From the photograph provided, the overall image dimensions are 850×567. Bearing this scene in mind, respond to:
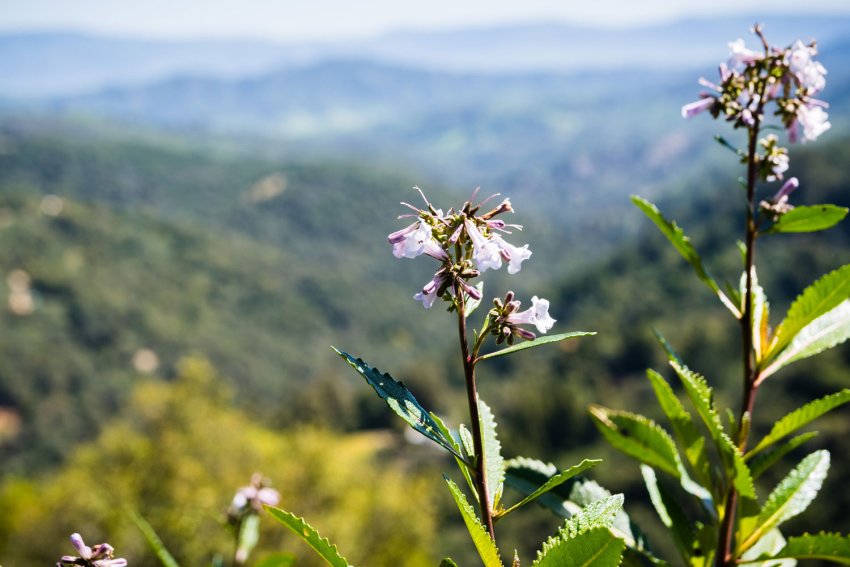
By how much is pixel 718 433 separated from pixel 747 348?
0.31m

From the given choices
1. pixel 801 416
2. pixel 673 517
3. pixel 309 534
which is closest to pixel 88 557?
pixel 309 534

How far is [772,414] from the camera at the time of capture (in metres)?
46.9

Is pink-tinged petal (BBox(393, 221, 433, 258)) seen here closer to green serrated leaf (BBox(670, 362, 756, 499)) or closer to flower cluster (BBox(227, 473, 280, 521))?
green serrated leaf (BBox(670, 362, 756, 499))

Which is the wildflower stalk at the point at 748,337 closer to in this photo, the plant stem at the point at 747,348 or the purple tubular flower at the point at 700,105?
the plant stem at the point at 747,348

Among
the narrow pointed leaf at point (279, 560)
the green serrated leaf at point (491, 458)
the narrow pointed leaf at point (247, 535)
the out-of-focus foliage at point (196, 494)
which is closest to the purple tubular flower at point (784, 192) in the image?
the green serrated leaf at point (491, 458)

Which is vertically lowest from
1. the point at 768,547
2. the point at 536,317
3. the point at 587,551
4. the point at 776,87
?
the point at 768,547

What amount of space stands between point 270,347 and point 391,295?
128 ft

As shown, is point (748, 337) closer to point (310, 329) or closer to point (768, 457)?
point (768, 457)

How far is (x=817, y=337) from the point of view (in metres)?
1.91

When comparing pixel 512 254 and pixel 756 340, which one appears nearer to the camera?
pixel 512 254

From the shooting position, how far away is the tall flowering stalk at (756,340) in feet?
5.33

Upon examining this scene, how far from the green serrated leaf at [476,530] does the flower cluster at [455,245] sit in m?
0.34

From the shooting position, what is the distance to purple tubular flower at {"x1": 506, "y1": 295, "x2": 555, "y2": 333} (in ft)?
4.73

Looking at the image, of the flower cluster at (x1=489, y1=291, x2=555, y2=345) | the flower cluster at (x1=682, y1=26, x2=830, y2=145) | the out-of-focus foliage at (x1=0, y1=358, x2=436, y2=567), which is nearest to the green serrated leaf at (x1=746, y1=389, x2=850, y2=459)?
the flower cluster at (x1=682, y1=26, x2=830, y2=145)
